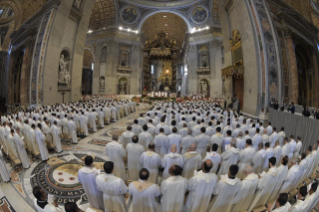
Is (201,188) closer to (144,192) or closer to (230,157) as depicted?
(144,192)

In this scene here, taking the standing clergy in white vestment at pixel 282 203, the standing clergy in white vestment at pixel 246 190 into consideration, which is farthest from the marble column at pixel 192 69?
the standing clergy in white vestment at pixel 282 203

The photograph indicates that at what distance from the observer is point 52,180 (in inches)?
172

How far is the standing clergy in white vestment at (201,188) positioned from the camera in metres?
2.65

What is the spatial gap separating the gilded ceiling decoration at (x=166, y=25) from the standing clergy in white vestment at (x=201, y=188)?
97.0 feet

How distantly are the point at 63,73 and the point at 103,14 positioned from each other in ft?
50.7

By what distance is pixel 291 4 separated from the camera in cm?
1164

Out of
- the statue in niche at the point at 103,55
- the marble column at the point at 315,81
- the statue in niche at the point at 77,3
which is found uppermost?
the statue in niche at the point at 77,3

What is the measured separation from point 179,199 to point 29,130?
5.61 metres

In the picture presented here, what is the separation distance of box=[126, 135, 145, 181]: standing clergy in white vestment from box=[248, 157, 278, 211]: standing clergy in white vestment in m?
2.46

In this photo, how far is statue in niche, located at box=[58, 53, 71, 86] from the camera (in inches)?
589

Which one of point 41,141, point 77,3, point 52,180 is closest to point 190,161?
point 52,180

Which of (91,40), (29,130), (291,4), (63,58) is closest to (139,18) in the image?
(91,40)

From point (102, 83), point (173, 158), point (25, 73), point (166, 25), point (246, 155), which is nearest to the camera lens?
point (173, 158)

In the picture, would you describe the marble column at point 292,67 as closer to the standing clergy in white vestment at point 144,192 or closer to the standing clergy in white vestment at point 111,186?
the standing clergy in white vestment at point 144,192
